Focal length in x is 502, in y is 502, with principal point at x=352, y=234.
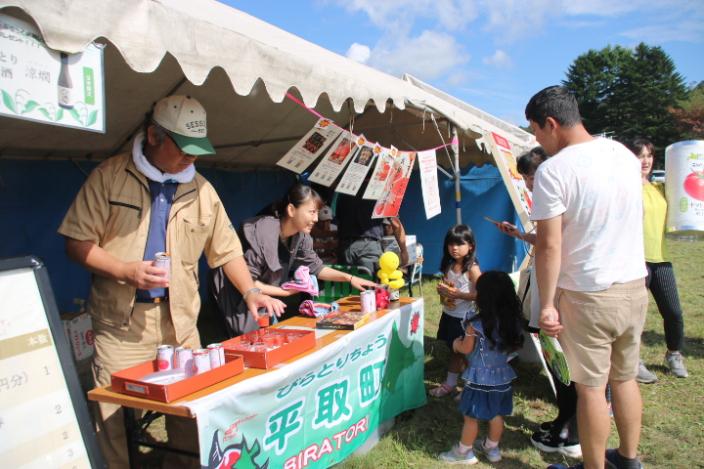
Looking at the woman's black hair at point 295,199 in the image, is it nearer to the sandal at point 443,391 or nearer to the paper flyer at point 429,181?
the paper flyer at point 429,181

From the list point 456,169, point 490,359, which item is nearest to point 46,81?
point 490,359

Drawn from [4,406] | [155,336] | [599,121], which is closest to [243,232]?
[155,336]

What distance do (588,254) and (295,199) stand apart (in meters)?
1.62

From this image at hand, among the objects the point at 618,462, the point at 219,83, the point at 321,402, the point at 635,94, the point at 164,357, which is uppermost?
the point at 635,94

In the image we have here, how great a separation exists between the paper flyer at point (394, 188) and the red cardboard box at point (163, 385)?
87.6 inches

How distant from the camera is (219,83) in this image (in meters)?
3.97

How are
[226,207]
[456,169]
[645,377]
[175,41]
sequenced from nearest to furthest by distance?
[175,41] < [645,377] < [456,169] < [226,207]

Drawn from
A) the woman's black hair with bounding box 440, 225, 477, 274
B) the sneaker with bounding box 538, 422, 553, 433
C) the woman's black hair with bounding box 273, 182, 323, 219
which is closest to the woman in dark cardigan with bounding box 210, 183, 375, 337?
the woman's black hair with bounding box 273, 182, 323, 219

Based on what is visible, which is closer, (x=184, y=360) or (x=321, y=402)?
(x=184, y=360)

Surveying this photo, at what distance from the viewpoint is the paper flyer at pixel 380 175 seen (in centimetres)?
390

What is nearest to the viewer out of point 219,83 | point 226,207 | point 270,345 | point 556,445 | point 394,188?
point 270,345

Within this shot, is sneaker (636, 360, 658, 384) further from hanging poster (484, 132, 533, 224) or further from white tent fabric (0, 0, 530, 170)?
white tent fabric (0, 0, 530, 170)

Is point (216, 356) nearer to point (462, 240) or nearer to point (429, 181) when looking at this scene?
point (462, 240)

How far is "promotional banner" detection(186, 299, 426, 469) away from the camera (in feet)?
5.98
